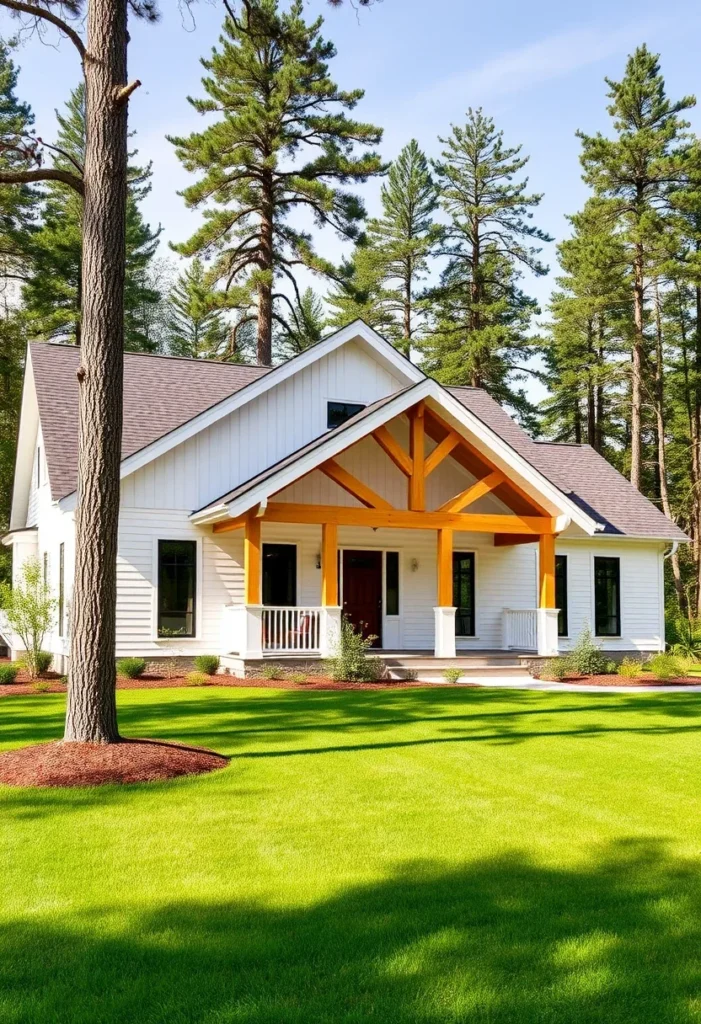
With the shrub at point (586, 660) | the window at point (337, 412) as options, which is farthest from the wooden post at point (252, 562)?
the shrub at point (586, 660)

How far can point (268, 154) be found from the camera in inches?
1196

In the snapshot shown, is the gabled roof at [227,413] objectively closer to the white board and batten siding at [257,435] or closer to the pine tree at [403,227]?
the white board and batten siding at [257,435]

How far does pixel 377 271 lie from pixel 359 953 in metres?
38.3

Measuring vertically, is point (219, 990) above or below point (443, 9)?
below

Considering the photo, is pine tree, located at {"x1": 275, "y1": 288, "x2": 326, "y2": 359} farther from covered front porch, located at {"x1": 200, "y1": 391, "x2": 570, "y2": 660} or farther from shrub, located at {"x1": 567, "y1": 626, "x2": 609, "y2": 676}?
shrub, located at {"x1": 567, "y1": 626, "x2": 609, "y2": 676}

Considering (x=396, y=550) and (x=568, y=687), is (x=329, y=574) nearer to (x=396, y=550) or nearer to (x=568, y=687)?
(x=396, y=550)

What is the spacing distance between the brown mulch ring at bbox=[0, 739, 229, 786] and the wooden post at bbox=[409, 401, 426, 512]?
32.8ft

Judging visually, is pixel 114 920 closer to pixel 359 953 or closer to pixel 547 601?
pixel 359 953

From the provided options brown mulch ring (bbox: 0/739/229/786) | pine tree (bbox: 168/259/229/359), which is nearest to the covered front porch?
brown mulch ring (bbox: 0/739/229/786)

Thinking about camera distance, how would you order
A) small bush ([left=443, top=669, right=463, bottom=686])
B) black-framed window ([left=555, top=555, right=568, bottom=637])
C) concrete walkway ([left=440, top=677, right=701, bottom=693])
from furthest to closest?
black-framed window ([left=555, top=555, right=568, bottom=637]) < small bush ([left=443, top=669, right=463, bottom=686]) < concrete walkway ([left=440, top=677, right=701, bottom=693])

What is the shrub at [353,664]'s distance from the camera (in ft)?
53.7

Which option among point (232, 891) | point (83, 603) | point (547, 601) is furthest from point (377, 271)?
point (232, 891)

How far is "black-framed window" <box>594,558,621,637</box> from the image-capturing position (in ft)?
73.4

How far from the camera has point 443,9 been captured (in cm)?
1245
